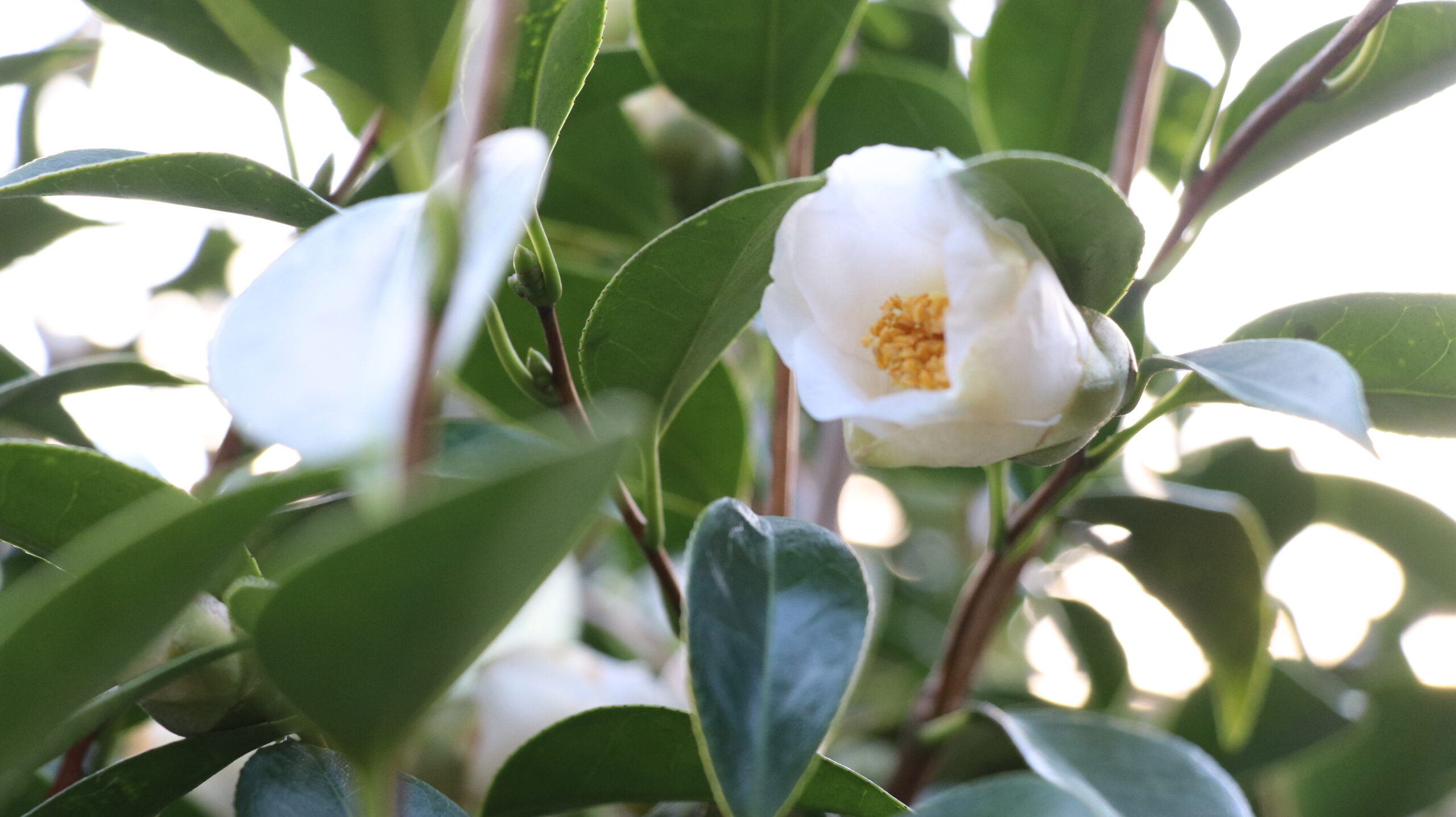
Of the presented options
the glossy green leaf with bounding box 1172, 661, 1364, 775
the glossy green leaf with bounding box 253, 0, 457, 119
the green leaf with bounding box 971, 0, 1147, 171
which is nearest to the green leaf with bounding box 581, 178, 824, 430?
the glossy green leaf with bounding box 253, 0, 457, 119

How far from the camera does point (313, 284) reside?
234 millimetres

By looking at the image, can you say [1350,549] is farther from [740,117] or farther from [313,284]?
[313,284]

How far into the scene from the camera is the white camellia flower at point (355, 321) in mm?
192

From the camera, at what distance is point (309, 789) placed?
0.36 m

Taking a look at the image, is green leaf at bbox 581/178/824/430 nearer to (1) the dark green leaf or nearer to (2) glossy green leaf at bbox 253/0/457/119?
(2) glossy green leaf at bbox 253/0/457/119

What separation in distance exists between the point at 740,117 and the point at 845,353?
209 millimetres

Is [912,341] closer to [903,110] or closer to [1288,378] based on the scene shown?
[1288,378]

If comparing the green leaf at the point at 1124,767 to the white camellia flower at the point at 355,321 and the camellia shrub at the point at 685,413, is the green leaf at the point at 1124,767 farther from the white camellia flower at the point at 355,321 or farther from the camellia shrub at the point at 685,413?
the white camellia flower at the point at 355,321

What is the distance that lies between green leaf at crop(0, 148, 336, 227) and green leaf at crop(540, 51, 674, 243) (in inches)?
13.3

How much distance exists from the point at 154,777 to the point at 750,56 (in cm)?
42

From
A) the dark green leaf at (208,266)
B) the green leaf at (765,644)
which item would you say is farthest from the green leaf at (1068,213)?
the dark green leaf at (208,266)

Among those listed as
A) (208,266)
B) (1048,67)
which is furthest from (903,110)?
(208,266)

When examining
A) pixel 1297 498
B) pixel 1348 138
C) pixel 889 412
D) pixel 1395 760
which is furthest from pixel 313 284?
pixel 1395 760

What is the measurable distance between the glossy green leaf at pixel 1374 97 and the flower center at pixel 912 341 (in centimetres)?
20
